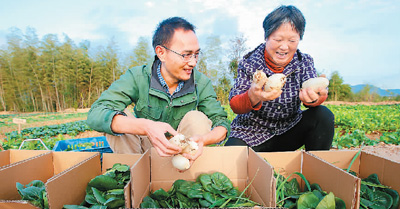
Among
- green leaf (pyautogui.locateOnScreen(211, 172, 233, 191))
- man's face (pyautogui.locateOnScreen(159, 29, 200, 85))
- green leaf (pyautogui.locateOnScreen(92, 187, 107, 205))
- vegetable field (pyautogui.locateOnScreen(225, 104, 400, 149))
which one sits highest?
man's face (pyautogui.locateOnScreen(159, 29, 200, 85))

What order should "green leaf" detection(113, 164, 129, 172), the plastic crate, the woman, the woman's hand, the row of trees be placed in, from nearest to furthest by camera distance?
1. "green leaf" detection(113, 164, 129, 172)
2. the woman's hand
3. the woman
4. the plastic crate
5. the row of trees

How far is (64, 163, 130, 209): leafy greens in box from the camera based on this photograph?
40.9 inches

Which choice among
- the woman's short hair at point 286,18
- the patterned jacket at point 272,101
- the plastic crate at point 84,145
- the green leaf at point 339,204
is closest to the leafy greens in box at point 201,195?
the green leaf at point 339,204

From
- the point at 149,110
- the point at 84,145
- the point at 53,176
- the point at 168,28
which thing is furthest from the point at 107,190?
the point at 84,145

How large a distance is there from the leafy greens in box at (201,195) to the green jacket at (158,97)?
53 cm

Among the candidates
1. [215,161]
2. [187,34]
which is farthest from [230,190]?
[187,34]

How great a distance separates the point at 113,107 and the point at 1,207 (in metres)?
0.80

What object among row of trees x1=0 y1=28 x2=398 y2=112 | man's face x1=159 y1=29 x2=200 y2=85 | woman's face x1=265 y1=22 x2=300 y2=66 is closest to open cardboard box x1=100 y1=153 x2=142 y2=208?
man's face x1=159 y1=29 x2=200 y2=85

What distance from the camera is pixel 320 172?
3.76 feet

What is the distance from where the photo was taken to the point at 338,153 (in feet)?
4.46

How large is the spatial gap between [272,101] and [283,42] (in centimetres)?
48

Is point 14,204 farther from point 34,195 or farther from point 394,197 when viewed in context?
point 394,197

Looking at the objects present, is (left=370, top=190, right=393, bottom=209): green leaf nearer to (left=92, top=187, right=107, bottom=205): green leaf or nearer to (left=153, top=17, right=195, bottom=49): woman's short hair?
(left=92, top=187, right=107, bottom=205): green leaf

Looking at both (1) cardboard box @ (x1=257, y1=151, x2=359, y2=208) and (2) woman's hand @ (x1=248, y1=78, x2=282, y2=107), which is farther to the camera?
(2) woman's hand @ (x1=248, y1=78, x2=282, y2=107)
